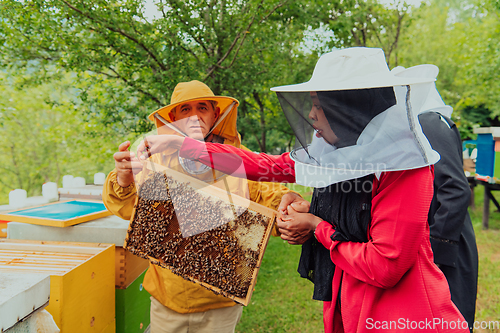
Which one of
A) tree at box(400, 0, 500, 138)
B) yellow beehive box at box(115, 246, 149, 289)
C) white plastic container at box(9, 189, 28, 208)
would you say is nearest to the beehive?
yellow beehive box at box(115, 246, 149, 289)

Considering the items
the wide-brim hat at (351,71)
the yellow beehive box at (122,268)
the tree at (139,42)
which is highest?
the tree at (139,42)

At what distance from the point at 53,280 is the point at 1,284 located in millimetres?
452

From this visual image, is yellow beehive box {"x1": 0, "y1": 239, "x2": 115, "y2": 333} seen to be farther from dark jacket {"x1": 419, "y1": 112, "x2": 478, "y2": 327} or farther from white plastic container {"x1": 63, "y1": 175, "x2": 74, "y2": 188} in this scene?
dark jacket {"x1": 419, "y1": 112, "x2": 478, "y2": 327}

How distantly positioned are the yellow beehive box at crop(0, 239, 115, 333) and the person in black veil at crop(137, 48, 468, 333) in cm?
133

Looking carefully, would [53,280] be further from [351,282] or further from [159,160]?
[351,282]

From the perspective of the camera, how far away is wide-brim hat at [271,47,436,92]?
124 centimetres

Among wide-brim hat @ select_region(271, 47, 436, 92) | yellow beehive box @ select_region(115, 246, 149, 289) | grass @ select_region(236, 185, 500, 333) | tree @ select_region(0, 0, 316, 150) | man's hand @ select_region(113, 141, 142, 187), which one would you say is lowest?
grass @ select_region(236, 185, 500, 333)

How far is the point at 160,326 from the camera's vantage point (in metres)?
2.17

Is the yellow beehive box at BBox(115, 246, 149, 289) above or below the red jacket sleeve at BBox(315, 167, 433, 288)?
below

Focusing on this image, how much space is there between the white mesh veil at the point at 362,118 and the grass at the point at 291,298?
1714 mm

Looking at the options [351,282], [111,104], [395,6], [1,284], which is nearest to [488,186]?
[395,6]

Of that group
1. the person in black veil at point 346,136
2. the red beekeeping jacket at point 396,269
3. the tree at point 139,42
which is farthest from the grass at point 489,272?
the tree at point 139,42

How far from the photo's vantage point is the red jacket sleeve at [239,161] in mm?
1716

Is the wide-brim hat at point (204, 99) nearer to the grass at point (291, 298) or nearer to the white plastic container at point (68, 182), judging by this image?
the grass at point (291, 298)
